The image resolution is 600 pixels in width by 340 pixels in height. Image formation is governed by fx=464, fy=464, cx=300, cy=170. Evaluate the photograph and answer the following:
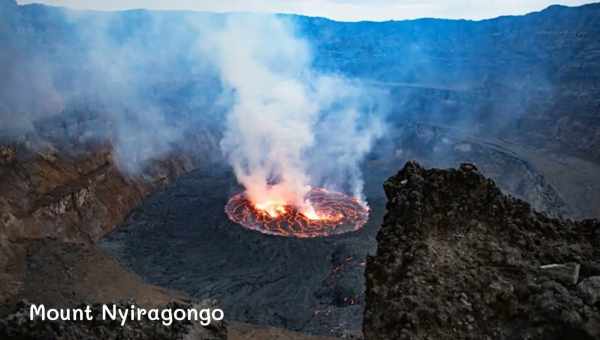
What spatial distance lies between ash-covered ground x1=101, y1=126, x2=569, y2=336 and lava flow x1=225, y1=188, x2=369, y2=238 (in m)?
0.86

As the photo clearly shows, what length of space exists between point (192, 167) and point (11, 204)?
22391mm

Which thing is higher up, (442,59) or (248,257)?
(442,59)

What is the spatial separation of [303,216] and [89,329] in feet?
83.3

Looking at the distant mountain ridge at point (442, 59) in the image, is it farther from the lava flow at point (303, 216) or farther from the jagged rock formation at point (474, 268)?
the jagged rock formation at point (474, 268)

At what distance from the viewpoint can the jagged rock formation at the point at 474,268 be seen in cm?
673

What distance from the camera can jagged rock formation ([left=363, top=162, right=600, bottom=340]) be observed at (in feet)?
22.1

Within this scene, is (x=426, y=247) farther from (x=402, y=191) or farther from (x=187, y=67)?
(x=187, y=67)

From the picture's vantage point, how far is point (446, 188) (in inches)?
406

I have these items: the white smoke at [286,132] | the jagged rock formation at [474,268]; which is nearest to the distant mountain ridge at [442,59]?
the white smoke at [286,132]

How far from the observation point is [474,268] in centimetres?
797

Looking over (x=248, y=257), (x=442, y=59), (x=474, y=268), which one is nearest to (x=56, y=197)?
(x=248, y=257)

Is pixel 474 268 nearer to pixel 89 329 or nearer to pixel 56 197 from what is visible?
pixel 89 329

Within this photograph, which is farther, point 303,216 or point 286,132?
point 286,132

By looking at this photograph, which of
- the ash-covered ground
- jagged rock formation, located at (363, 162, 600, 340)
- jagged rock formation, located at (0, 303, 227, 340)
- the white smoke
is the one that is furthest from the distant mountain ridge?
jagged rock formation, located at (363, 162, 600, 340)
